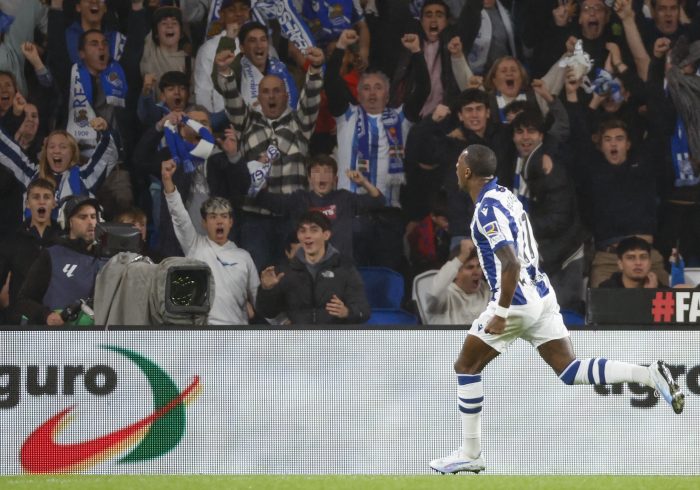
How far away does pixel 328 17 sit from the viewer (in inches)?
465

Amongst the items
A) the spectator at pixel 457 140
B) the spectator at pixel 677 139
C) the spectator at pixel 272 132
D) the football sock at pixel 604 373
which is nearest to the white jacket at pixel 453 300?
the spectator at pixel 457 140

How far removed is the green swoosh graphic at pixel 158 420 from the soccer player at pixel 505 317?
6.80 feet

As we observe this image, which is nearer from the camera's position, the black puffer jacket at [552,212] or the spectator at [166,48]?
the black puffer jacket at [552,212]

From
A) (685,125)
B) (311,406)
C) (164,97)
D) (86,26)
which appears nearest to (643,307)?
(311,406)

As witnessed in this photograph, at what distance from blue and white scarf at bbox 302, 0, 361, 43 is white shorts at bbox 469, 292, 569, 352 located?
5527mm

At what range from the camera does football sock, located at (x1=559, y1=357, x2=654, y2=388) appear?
6590mm

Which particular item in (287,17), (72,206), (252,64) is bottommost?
(72,206)

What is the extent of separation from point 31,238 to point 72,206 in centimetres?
80

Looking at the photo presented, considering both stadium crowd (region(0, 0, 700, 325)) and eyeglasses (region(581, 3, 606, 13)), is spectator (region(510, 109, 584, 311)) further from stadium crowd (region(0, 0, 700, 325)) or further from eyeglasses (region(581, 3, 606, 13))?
eyeglasses (region(581, 3, 606, 13))

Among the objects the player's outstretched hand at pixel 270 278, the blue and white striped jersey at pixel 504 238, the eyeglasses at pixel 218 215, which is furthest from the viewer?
the eyeglasses at pixel 218 215

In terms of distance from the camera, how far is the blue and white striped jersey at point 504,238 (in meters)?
6.55

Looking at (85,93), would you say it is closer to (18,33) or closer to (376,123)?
(18,33)

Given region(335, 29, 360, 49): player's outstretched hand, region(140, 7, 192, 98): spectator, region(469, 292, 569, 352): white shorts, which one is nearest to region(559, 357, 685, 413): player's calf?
region(469, 292, 569, 352): white shorts

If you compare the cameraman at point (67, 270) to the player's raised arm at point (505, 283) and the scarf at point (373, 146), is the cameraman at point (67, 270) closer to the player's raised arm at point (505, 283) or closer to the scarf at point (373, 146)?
the scarf at point (373, 146)
